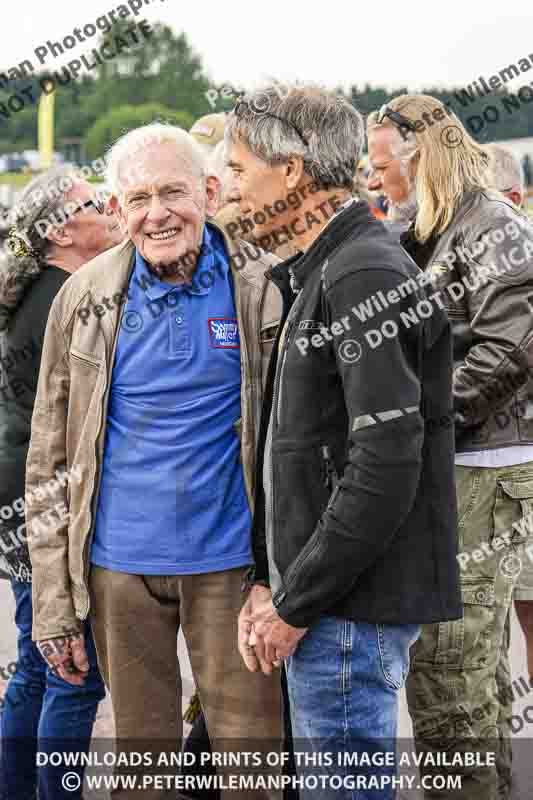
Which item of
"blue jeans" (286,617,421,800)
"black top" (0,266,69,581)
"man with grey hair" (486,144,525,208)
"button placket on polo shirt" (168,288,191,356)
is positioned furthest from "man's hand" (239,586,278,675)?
"man with grey hair" (486,144,525,208)

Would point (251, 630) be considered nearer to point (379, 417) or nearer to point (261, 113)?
point (379, 417)

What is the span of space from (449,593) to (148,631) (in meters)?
0.94

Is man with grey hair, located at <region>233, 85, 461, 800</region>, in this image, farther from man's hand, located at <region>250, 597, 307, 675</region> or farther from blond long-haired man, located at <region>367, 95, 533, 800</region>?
blond long-haired man, located at <region>367, 95, 533, 800</region>

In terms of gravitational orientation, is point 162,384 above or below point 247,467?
above

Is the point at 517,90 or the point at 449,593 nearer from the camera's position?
the point at 449,593

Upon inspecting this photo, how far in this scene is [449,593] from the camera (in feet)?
6.99

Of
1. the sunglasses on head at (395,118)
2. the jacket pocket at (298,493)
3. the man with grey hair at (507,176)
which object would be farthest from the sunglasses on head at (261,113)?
the man with grey hair at (507,176)

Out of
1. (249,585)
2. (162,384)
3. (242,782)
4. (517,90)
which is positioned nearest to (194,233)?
(162,384)

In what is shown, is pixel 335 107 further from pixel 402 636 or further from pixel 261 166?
pixel 402 636

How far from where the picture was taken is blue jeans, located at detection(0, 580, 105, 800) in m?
3.10

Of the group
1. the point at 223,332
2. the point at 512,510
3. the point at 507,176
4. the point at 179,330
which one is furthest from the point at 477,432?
the point at 507,176

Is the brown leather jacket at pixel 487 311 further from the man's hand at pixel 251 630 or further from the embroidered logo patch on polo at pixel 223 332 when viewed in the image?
the man's hand at pixel 251 630

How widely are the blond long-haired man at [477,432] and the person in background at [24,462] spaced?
105 centimetres

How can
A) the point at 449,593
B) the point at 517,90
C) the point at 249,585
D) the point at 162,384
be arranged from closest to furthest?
the point at 449,593 < the point at 249,585 < the point at 162,384 < the point at 517,90
